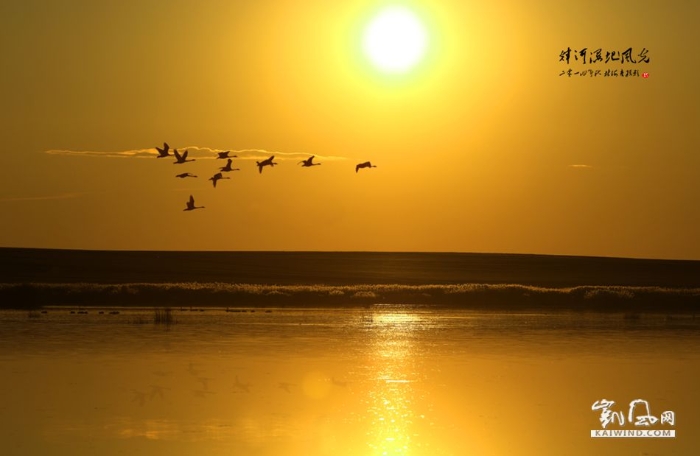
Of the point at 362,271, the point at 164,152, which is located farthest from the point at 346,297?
the point at 362,271

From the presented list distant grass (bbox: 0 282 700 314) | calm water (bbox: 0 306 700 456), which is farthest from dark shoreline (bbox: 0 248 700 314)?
calm water (bbox: 0 306 700 456)

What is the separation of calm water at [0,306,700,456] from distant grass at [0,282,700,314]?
12.8 metres

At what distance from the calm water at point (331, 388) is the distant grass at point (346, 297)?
12.8m

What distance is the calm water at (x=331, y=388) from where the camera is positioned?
15.3m

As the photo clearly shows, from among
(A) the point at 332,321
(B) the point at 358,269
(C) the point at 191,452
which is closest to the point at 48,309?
(A) the point at 332,321

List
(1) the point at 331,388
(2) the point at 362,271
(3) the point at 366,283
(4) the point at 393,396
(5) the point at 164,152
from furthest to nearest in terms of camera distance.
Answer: (2) the point at 362,271 < (3) the point at 366,283 < (5) the point at 164,152 < (1) the point at 331,388 < (4) the point at 393,396

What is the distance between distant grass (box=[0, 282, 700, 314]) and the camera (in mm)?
46906

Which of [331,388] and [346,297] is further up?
[331,388]

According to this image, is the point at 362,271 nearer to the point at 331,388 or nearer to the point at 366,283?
the point at 366,283

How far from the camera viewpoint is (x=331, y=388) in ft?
66.2

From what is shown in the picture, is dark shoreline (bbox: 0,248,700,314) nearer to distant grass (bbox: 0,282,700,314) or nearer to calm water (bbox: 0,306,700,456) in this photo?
distant grass (bbox: 0,282,700,314)

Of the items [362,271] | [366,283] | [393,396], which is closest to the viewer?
[393,396]

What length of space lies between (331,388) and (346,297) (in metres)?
32.5

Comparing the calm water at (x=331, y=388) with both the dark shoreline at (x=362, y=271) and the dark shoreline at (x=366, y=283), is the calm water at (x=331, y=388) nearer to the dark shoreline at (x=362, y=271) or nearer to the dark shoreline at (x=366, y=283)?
the dark shoreline at (x=366, y=283)
